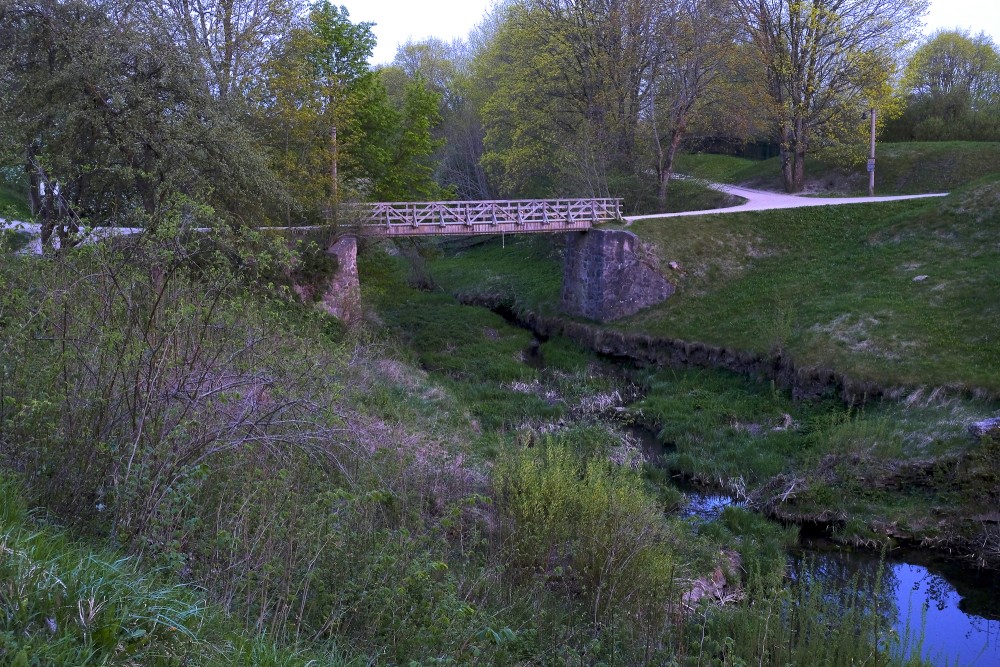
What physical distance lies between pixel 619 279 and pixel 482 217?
4.98 metres

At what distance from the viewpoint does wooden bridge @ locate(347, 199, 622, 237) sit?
23.9m

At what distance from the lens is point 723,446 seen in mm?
16750

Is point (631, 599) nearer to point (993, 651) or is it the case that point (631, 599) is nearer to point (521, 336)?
point (993, 651)

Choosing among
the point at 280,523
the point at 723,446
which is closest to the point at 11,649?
the point at 280,523

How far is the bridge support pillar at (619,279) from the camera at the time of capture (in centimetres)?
2580

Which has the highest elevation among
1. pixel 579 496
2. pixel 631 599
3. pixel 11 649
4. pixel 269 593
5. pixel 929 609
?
pixel 11 649

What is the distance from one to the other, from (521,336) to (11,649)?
Result: 24.1 meters

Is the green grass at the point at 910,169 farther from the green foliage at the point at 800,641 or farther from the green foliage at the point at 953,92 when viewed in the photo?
the green foliage at the point at 800,641

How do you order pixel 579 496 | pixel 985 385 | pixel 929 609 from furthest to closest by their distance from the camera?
pixel 985 385, pixel 929 609, pixel 579 496

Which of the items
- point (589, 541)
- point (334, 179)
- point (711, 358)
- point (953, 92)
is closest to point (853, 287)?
point (711, 358)

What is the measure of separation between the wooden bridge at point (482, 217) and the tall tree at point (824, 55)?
440 inches

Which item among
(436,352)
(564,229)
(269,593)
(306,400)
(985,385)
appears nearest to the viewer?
(269,593)

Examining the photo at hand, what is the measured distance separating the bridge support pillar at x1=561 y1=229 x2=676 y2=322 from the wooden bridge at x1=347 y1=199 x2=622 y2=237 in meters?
1.01

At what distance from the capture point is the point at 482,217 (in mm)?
25219
